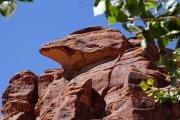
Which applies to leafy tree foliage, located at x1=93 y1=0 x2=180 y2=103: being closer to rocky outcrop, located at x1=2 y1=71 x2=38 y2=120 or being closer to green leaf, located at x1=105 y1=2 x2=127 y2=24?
green leaf, located at x1=105 y1=2 x2=127 y2=24

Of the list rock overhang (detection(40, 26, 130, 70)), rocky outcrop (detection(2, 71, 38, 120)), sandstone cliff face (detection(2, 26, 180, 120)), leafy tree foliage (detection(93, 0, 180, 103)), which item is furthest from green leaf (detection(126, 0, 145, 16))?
rocky outcrop (detection(2, 71, 38, 120))

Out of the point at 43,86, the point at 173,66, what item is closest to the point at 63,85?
the point at 43,86

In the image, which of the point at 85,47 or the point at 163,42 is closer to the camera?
the point at 163,42

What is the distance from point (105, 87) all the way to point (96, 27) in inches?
255

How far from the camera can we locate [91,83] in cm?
3266

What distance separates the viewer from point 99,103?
32.1 meters

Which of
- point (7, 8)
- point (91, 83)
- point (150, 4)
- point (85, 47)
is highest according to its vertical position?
point (7, 8)

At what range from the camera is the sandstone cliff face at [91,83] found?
2956cm

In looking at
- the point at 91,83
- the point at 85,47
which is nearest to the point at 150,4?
the point at 91,83

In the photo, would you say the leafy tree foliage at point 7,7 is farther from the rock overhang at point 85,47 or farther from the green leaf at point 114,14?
the rock overhang at point 85,47

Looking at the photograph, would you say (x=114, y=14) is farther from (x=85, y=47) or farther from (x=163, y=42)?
(x=85, y=47)

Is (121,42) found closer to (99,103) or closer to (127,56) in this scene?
(127,56)

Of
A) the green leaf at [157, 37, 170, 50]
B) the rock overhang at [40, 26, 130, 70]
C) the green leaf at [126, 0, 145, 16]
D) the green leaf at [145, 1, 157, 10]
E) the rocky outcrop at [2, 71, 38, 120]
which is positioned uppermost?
the green leaf at [126, 0, 145, 16]

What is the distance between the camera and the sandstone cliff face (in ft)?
97.0
